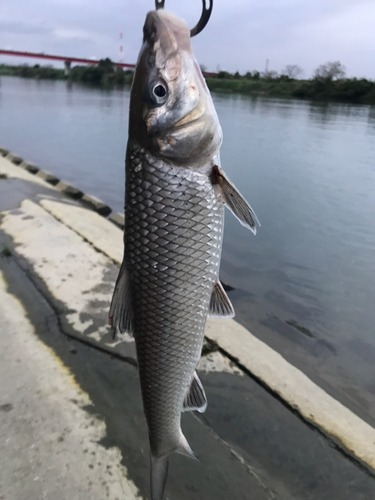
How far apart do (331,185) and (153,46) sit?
39.2 ft

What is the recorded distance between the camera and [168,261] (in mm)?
1522

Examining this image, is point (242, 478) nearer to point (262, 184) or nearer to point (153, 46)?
point (153, 46)

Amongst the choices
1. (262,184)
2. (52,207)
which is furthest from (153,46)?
(262,184)

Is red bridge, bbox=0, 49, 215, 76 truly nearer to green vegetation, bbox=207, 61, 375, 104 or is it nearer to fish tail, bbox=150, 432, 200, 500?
green vegetation, bbox=207, 61, 375, 104

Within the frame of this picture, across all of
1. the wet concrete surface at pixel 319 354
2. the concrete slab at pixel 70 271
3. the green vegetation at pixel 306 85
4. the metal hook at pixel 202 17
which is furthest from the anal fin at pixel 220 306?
the green vegetation at pixel 306 85

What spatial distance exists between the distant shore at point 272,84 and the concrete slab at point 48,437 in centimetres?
3517

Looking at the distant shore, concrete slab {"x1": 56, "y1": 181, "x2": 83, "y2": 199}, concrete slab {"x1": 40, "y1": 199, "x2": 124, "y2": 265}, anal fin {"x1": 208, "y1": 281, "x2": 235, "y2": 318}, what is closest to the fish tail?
anal fin {"x1": 208, "y1": 281, "x2": 235, "y2": 318}

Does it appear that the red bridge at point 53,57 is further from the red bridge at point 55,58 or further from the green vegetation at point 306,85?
the green vegetation at point 306,85

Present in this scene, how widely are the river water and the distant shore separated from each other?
19205 millimetres

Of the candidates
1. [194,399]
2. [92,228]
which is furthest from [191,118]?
[92,228]

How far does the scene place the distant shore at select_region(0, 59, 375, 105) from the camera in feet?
145

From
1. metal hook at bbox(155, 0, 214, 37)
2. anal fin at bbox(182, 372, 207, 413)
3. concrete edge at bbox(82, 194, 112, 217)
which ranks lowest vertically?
concrete edge at bbox(82, 194, 112, 217)

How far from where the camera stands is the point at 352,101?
44.3 metres

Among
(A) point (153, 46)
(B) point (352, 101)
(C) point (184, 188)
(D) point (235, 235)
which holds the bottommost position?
(D) point (235, 235)
